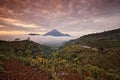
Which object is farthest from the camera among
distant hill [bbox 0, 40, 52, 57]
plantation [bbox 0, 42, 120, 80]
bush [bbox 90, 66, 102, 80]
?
distant hill [bbox 0, 40, 52, 57]

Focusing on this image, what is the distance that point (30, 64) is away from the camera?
63344 millimetres

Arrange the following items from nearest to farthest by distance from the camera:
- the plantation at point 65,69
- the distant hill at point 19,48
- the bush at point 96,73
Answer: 1. the plantation at point 65,69
2. the bush at point 96,73
3. the distant hill at point 19,48

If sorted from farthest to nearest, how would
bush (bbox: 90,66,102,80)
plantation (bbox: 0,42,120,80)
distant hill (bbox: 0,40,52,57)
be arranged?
1. distant hill (bbox: 0,40,52,57)
2. bush (bbox: 90,66,102,80)
3. plantation (bbox: 0,42,120,80)

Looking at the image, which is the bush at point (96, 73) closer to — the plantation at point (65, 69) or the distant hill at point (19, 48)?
the plantation at point (65, 69)

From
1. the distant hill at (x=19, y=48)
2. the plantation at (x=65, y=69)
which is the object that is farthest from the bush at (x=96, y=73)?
the distant hill at (x=19, y=48)

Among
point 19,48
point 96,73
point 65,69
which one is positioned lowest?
point 96,73

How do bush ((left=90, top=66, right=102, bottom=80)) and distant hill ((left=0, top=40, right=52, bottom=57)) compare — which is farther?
distant hill ((left=0, top=40, right=52, bottom=57))

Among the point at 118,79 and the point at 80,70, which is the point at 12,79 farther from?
the point at 118,79

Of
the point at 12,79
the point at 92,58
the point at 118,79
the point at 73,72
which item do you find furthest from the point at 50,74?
the point at 92,58

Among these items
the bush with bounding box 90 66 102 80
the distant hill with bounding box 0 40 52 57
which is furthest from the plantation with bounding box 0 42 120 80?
the distant hill with bounding box 0 40 52 57

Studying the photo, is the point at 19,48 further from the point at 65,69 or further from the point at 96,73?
the point at 96,73

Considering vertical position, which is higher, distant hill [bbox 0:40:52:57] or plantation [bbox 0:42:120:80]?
distant hill [bbox 0:40:52:57]

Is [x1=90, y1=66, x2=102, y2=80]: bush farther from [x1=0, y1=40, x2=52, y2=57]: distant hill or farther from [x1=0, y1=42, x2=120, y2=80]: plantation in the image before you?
[x1=0, y1=40, x2=52, y2=57]: distant hill

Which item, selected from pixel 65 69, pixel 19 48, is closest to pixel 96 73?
pixel 65 69
